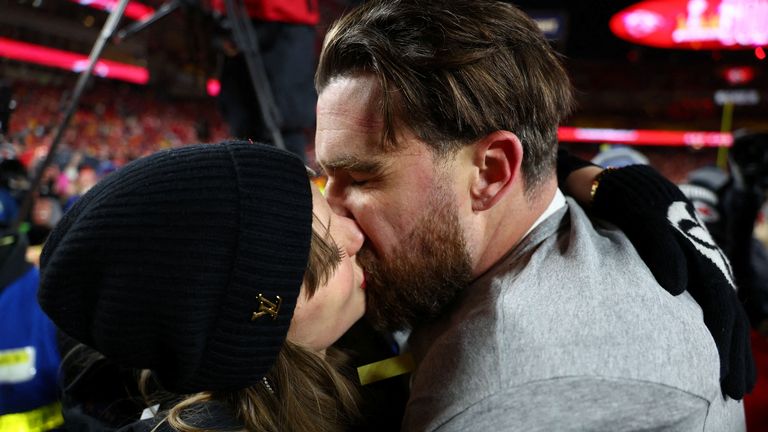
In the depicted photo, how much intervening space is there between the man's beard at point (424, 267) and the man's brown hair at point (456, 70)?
0.15 m

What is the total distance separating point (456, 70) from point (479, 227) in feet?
1.07

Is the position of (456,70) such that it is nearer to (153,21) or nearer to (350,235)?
(350,235)

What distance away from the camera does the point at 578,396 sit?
0.86 metres

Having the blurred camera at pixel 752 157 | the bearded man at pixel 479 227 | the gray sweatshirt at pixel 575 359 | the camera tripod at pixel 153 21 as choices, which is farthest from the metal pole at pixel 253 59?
the blurred camera at pixel 752 157

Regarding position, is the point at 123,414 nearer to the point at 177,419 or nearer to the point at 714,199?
the point at 177,419

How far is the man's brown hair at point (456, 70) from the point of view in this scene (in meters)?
1.16

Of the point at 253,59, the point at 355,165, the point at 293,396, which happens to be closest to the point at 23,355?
the point at 293,396

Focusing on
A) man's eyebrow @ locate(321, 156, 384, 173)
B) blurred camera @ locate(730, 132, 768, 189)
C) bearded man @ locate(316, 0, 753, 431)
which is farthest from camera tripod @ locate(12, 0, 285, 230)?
blurred camera @ locate(730, 132, 768, 189)

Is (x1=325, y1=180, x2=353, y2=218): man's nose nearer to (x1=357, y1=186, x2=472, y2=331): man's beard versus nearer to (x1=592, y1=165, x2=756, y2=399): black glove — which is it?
(x1=357, y1=186, x2=472, y2=331): man's beard

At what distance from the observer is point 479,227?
4.02 feet

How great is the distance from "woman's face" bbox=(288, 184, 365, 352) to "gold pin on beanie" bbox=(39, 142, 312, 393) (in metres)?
0.08

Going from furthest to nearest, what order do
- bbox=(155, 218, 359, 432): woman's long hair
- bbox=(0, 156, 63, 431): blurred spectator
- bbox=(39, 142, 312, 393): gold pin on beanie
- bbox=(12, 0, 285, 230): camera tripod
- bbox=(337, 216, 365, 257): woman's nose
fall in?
bbox=(12, 0, 285, 230): camera tripod
bbox=(0, 156, 63, 431): blurred spectator
bbox=(337, 216, 365, 257): woman's nose
bbox=(155, 218, 359, 432): woman's long hair
bbox=(39, 142, 312, 393): gold pin on beanie

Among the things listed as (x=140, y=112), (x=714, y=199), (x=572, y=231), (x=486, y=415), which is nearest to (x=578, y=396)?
(x=486, y=415)

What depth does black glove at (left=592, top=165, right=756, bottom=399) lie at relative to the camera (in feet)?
3.36
